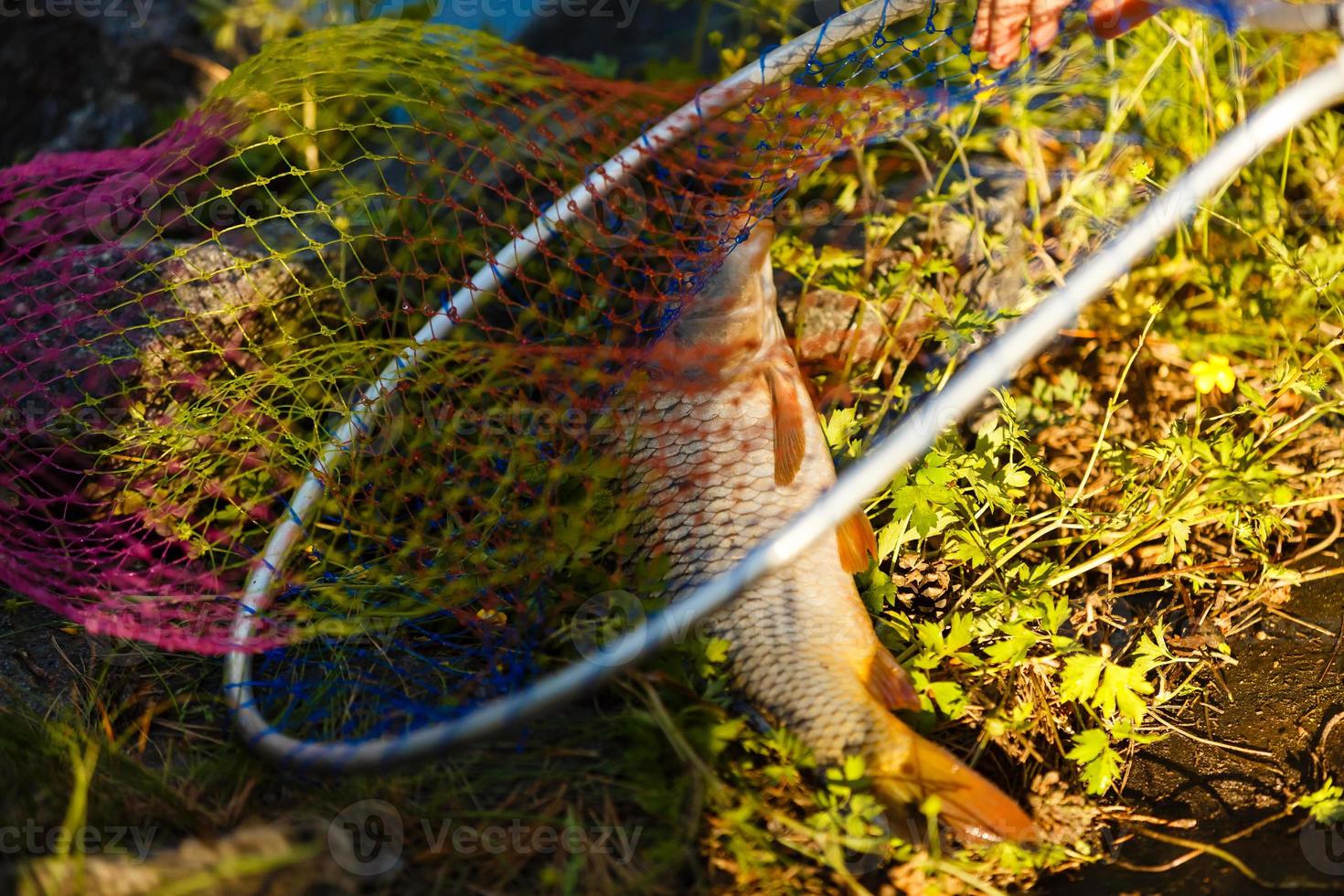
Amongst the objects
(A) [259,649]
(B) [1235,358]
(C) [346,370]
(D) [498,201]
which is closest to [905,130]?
(B) [1235,358]

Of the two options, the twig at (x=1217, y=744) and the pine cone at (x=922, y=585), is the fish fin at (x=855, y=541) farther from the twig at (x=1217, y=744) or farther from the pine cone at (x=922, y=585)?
the twig at (x=1217, y=744)

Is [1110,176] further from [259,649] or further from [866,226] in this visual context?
[259,649]

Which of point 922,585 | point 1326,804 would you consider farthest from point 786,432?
point 1326,804

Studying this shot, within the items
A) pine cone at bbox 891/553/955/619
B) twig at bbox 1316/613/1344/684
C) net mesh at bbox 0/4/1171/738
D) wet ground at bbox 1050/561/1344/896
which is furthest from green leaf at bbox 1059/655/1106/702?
net mesh at bbox 0/4/1171/738

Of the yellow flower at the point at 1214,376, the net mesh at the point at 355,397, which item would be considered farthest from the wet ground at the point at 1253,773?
the net mesh at the point at 355,397

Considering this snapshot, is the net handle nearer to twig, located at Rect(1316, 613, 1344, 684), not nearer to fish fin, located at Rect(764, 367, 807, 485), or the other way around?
fish fin, located at Rect(764, 367, 807, 485)

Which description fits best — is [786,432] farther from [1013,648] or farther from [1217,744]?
[1217,744]
